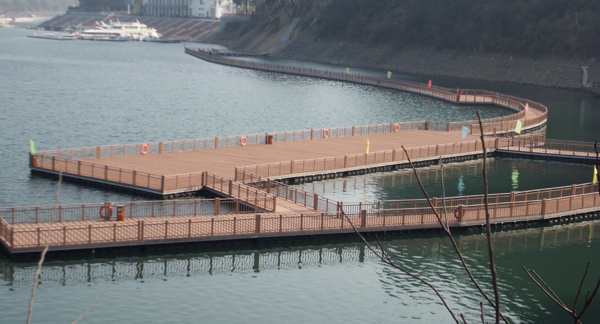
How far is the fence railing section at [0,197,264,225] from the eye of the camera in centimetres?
3834

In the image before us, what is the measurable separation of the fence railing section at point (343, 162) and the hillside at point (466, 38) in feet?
239

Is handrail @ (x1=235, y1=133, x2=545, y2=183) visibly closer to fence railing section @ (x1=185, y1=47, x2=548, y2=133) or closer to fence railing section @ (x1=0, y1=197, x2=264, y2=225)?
fence railing section @ (x1=0, y1=197, x2=264, y2=225)

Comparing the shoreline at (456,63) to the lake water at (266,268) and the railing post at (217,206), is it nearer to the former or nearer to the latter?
the lake water at (266,268)

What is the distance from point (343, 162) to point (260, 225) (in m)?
18.4

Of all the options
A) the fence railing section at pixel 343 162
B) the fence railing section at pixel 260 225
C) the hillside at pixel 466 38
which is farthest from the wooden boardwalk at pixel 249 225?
the hillside at pixel 466 38

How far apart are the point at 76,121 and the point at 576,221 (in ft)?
189

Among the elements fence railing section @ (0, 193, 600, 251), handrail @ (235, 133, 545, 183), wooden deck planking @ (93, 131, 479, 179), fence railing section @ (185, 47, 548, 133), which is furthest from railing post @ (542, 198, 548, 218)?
fence railing section @ (185, 47, 548, 133)

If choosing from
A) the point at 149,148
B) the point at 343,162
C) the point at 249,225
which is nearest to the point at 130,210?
the point at 249,225

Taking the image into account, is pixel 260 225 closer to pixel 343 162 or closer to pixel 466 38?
pixel 343 162

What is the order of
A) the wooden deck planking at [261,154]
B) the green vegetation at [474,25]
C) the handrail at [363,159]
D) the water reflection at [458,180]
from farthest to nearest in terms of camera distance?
the green vegetation at [474,25] → the wooden deck planking at [261,154] → the water reflection at [458,180] → the handrail at [363,159]

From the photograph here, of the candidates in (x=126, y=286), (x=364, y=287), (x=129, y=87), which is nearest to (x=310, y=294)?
(x=364, y=287)

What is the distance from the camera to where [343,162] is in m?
56.8

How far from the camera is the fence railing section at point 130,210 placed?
38.3 meters

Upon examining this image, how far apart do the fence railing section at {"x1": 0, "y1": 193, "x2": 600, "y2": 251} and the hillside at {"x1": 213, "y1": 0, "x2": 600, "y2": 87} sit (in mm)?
90865
